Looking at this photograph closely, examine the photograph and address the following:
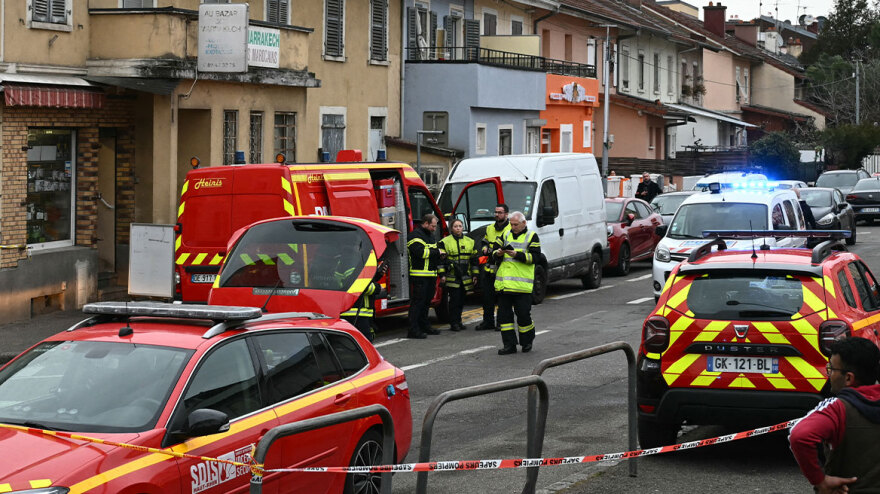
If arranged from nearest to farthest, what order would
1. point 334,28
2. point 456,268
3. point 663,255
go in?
point 456,268 < point 663,255 < point 334,28

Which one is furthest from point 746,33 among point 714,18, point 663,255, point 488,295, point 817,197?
point 488,295

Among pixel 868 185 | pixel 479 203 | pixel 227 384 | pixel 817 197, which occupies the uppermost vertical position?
pixel 868 185

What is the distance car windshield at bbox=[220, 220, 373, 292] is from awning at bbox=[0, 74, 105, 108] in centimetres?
606

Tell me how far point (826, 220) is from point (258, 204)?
1863cm

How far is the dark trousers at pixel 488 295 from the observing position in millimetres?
17219

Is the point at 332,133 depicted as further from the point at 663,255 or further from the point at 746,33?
the point at 746,33

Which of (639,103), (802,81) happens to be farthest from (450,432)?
(802,81)

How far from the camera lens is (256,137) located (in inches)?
967

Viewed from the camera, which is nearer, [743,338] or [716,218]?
[743,338]

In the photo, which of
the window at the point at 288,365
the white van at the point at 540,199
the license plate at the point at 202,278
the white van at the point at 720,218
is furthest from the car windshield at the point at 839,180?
the window at the point at 288,365

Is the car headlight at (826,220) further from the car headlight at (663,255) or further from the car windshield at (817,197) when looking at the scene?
the car headlight at (663,255)

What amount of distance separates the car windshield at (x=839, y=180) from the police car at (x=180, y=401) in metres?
38.8

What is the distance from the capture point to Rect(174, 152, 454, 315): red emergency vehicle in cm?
1603

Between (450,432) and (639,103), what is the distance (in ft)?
133
